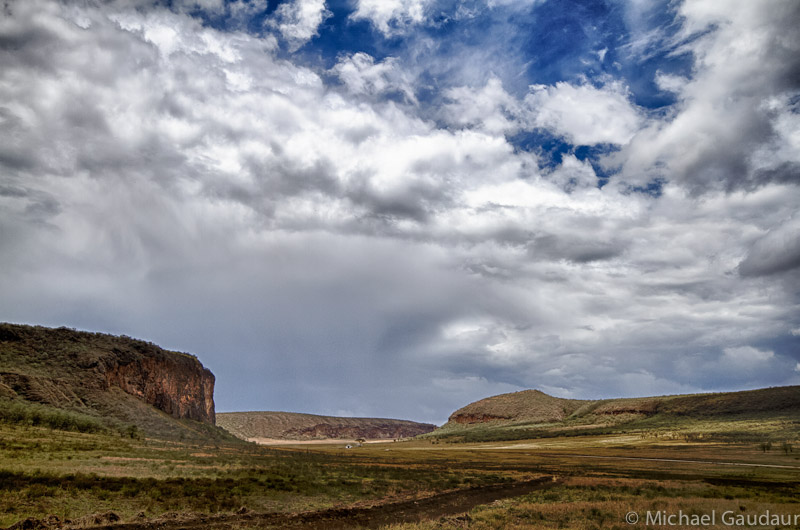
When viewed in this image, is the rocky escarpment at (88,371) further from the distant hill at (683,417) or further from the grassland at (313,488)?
the distant hill at (683,417)

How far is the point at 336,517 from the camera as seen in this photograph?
22984 millimetres

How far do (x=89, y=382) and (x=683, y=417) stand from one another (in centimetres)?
12508

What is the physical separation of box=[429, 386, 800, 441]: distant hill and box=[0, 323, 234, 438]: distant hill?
264 feet

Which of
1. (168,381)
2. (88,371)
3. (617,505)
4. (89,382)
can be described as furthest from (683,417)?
(88,371)

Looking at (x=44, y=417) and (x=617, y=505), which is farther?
(x=44, y=417)

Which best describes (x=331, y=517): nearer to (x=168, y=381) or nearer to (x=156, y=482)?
(x=156, y=482)

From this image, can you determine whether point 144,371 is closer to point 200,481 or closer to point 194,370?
point 194,370

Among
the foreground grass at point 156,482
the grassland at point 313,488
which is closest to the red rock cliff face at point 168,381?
the grassland at point 313,488

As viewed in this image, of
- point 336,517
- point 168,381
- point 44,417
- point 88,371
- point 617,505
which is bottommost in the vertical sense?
point 336,517

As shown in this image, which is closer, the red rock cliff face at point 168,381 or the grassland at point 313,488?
the grassland at point 313,488

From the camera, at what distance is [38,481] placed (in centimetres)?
2220

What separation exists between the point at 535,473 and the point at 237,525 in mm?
32175

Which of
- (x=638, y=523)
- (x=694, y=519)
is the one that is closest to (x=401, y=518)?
(x=638, y=523)

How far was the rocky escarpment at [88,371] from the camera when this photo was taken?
63.3 metres
